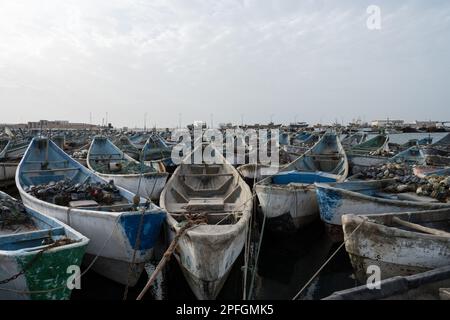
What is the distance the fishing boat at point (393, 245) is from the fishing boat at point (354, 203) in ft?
3.48

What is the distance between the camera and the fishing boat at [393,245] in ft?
20.1

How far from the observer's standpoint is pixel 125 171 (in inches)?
582

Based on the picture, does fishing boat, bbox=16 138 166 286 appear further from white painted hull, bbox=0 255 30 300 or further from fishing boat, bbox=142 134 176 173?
fishing boat, bbox=142 134 176 173

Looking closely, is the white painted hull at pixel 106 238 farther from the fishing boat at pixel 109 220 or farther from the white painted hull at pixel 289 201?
the white painted hull at pixel 289 201

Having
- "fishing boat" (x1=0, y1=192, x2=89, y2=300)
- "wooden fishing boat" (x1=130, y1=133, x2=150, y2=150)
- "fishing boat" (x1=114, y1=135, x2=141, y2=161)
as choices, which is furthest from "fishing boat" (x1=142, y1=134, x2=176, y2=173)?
"fishing boat" (x1=0, y1=192, x2=89, y2=300)

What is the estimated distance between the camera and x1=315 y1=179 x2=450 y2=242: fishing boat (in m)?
8.40

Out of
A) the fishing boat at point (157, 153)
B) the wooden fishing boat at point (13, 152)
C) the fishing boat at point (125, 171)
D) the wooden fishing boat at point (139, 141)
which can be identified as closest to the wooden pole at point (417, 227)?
the fishing boat at point (125, 171)

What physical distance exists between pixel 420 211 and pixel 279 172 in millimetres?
5996

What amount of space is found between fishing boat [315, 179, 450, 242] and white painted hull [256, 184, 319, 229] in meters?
0.78

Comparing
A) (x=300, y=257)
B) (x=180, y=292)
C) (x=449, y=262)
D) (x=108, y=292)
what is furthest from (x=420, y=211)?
(x=108, y=292)

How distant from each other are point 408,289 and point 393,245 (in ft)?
4.71

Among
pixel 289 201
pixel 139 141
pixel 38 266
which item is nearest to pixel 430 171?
pixel 289 201

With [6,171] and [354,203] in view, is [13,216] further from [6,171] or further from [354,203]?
[6,171]

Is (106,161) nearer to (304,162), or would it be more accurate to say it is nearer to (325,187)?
(304,162)
